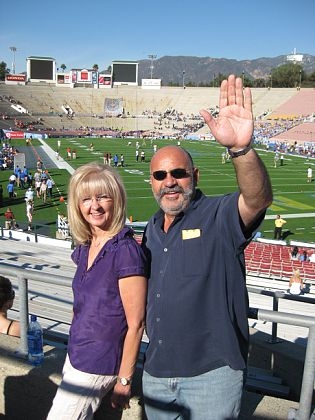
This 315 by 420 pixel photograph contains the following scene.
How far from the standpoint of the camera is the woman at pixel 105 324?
213 centimetres

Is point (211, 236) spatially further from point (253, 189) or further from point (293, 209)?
point (293, 209)

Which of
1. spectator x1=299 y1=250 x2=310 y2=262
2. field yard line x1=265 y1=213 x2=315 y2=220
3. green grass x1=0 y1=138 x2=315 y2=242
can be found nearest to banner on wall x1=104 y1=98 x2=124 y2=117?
green grass x1=0 y1=138 x2=315 y2=242

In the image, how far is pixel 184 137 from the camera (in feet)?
202

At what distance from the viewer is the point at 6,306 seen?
3.21 metres

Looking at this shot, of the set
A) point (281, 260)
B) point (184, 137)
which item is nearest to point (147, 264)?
point (281, 260)

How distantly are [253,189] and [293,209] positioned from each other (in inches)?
794

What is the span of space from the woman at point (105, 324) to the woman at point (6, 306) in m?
1.09

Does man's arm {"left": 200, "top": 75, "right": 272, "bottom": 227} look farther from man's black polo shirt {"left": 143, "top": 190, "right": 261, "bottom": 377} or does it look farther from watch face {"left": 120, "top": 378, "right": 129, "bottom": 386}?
watch face {"left": 120, "top": 378, "right": 129, "bottom": 386}

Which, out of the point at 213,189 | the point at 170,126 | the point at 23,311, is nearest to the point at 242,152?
the point at 23,311

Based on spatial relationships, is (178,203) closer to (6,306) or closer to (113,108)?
(6,306)

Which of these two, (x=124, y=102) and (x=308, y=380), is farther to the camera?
(x=124, y=102)

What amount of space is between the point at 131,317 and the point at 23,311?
109cm

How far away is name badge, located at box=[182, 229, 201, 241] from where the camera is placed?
2109 millimetres

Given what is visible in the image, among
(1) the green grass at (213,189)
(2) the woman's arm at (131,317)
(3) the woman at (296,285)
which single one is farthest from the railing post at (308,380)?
(1) the green grass at (213,189)
